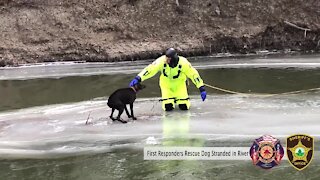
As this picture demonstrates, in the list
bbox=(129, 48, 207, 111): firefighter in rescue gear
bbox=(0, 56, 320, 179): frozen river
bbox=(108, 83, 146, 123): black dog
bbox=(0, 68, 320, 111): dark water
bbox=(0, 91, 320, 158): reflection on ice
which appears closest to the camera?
bbox=(0, 56, 320, 179): frozen river

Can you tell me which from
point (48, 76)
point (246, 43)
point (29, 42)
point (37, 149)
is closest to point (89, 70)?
point (48, 76)

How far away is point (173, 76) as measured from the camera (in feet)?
25.6

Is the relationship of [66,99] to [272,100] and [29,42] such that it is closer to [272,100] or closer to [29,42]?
[272,100]

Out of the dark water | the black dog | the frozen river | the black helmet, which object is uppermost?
the black helmet

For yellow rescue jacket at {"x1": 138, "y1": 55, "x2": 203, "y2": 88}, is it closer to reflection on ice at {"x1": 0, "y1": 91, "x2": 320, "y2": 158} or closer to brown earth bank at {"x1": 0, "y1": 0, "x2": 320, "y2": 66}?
reflection on ice at {"x1": 0, "y1": 91, "x2": 320, "y2": 158}

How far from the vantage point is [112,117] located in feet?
24.5

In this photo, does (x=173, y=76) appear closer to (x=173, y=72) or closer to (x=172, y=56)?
(x=173, y=72)

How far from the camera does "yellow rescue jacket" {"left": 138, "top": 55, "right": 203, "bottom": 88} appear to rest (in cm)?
764

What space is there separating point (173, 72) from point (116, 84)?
3422mm

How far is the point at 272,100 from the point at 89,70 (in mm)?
6046

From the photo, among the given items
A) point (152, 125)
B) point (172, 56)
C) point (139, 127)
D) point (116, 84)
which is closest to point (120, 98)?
point (139, 127)

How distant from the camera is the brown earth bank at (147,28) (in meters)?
14.8

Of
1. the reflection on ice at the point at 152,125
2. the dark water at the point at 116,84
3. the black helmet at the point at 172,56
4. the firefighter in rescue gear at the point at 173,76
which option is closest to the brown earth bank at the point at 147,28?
the dark water at the point at 116,84

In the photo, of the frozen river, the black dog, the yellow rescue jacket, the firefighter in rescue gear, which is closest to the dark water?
the frozen river
